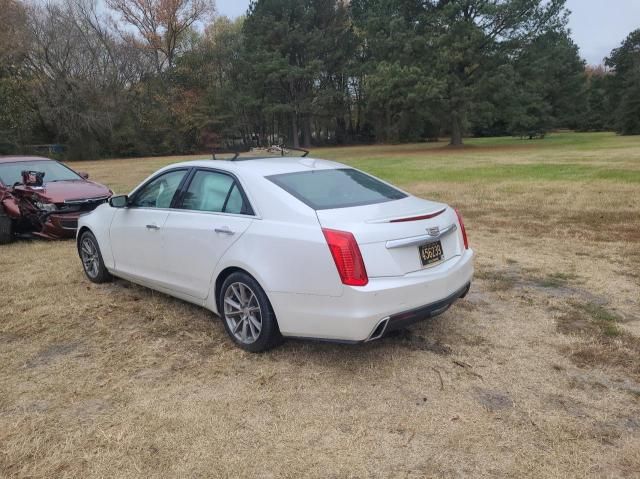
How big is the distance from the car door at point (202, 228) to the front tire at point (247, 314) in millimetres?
247

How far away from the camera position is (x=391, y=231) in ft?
11.6

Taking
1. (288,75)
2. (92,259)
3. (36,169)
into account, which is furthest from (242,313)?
(288,75)

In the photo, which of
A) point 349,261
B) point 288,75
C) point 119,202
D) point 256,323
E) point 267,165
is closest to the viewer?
point 349,261

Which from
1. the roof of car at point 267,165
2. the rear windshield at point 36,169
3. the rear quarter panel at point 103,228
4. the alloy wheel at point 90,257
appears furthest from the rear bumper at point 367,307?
the rear windshield at point 36,169

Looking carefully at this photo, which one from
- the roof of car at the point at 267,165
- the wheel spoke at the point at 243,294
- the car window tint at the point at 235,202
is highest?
the roof of car at the point at 267,165

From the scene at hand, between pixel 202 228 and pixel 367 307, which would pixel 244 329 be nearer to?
pixel 202 228

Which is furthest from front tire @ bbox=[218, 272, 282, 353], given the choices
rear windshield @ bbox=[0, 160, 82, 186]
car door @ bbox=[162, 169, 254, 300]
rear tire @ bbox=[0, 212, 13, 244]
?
rear windshield @ bbox=[0, 160, 82, 186]

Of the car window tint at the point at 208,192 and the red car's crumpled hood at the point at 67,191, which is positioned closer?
the car window tint at the point at 208,192

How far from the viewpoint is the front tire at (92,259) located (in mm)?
5852

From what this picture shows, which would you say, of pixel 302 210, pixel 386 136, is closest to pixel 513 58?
→ pixel 386 136

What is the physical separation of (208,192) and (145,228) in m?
0.85

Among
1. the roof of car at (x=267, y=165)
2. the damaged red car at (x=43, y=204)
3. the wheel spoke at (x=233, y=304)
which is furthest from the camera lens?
the damaged red car at (x=43, y=204)

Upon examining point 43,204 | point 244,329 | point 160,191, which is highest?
point 160,191

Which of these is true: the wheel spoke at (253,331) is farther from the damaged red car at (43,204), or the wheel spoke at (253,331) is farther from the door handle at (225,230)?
the damaged red car at (43,204)
